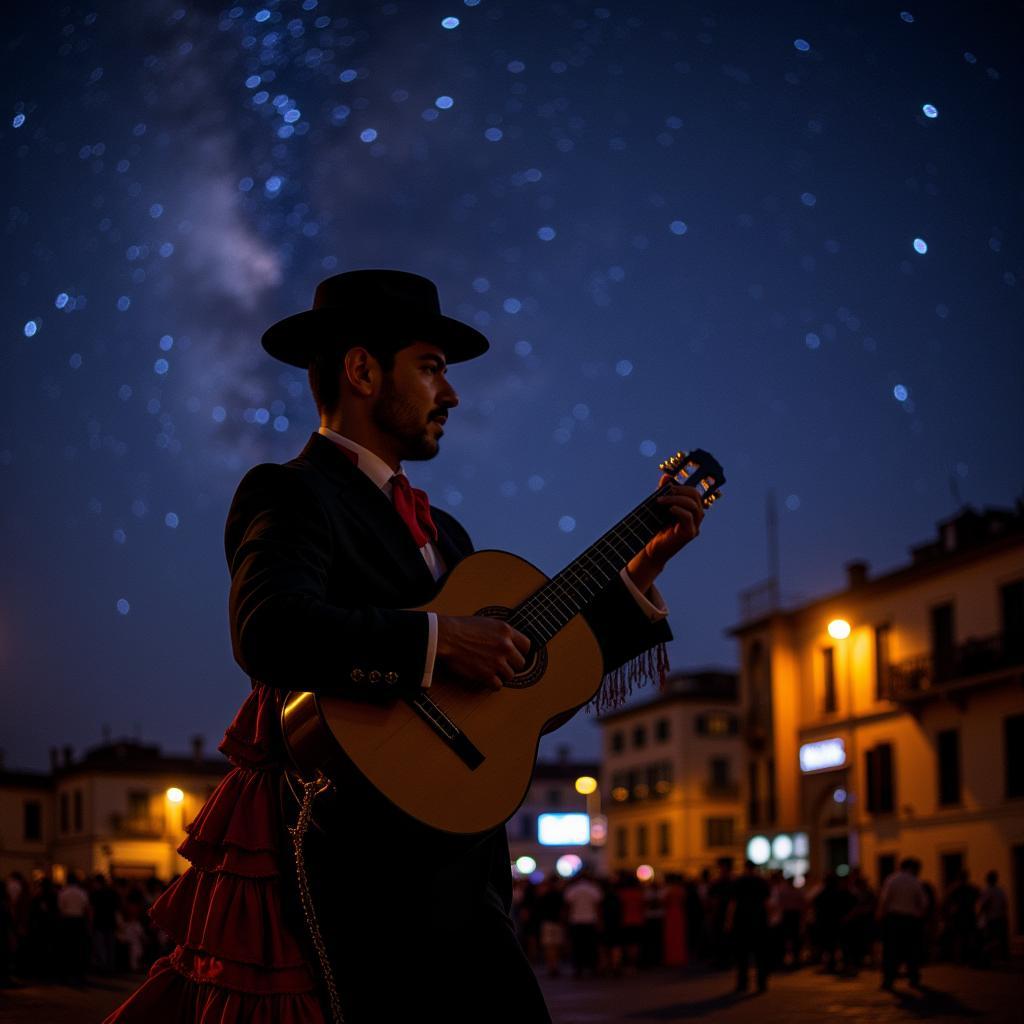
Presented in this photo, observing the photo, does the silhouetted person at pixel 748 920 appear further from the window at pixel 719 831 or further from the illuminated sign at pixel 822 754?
the window at pixel 719 831

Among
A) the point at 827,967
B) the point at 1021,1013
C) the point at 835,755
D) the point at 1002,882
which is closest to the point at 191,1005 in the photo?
the point at 1021,1013

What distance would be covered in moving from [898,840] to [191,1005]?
128ft

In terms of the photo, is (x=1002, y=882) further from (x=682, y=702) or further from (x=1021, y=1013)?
(x=682, y=702)

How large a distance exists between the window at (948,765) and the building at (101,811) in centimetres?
4525

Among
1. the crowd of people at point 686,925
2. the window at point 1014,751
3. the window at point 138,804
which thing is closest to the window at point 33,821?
the window at point 138,804

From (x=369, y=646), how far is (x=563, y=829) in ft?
195

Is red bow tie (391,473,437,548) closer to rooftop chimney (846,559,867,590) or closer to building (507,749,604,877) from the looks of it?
rooftop chimney (846,559,867,590)

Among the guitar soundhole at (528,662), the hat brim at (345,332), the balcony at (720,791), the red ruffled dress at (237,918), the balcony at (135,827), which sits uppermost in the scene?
the hat brim at (345,332)

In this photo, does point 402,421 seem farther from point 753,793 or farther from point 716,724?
point 716,724

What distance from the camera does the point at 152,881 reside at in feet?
90.1

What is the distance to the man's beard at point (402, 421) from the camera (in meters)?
2.95

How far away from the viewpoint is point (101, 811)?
75438 mm

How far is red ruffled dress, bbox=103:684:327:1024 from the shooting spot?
2.49 meters

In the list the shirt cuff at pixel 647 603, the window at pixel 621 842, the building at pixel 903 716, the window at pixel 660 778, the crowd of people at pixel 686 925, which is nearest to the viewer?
the shirt cuff at pixel 647 603
